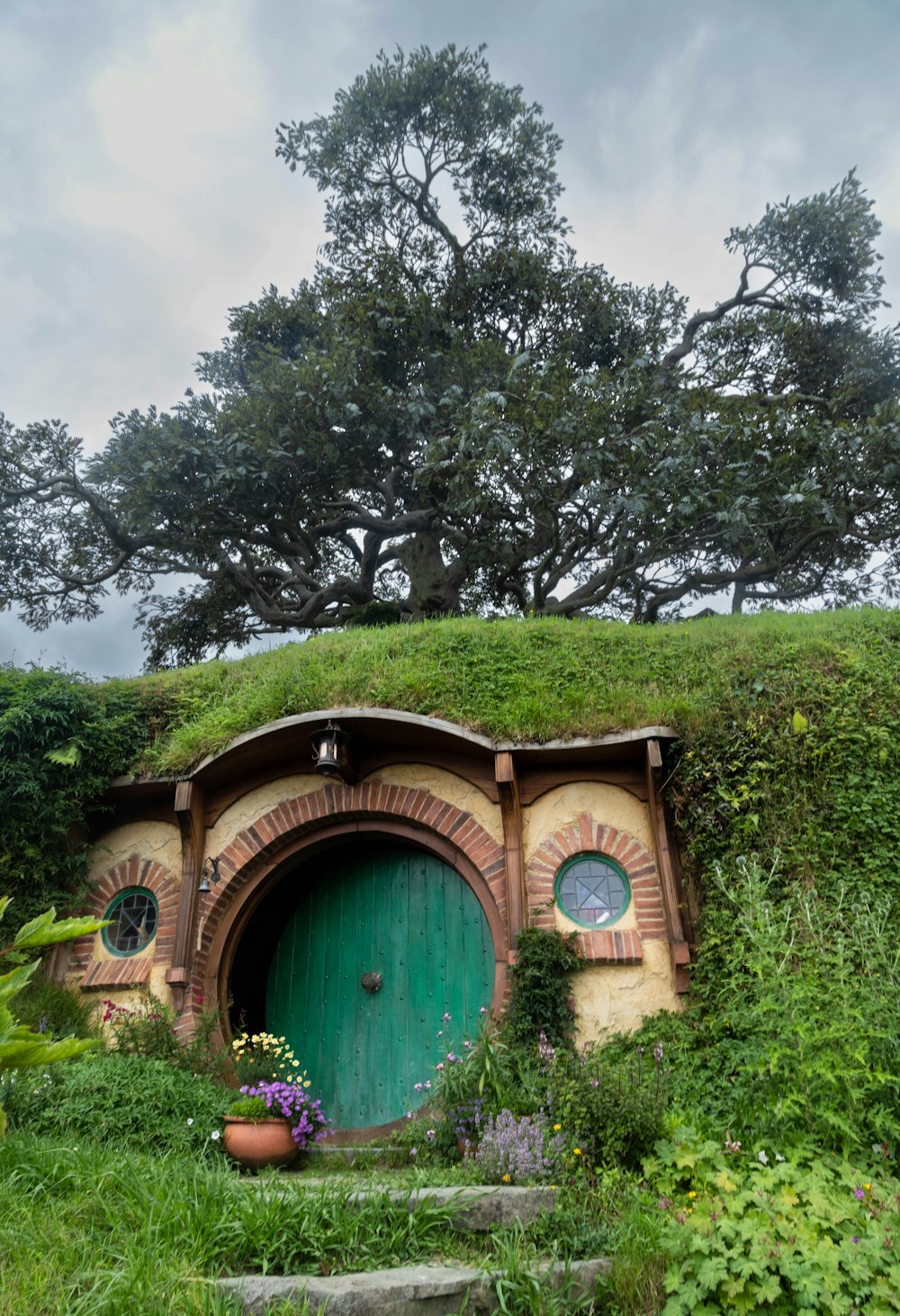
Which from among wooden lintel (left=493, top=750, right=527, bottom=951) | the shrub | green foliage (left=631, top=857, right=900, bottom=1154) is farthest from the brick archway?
the shrub

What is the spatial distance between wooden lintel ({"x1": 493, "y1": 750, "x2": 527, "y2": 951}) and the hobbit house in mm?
15

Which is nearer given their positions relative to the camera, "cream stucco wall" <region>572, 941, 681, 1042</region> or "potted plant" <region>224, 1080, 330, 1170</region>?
"potted plant" <region>224, 1080, 330, 1170</region>

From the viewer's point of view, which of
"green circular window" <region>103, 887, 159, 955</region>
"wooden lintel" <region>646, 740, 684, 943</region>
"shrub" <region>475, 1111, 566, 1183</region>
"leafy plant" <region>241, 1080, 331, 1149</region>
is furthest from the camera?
"green circular window" <region>103, 887, 159, 955</region>

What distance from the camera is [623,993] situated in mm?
6113

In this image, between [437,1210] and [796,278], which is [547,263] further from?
→ [437,1210]

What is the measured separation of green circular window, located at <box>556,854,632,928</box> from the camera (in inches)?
254

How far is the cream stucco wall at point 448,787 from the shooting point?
6.90 m

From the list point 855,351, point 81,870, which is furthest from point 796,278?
point 81,870

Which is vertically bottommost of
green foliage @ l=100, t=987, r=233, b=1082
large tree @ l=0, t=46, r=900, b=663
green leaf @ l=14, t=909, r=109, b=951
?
green foliage @ l=100, t=987, r=233, b=1082

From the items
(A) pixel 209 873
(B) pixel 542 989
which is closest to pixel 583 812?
(B) pixel 542 989

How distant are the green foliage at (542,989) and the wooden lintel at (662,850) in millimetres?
690

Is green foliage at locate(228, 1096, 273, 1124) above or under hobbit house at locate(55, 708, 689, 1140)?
under

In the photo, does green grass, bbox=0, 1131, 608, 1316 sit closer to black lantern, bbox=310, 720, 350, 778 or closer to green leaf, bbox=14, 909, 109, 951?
green leaf, bbox=14, 909, 109, 951

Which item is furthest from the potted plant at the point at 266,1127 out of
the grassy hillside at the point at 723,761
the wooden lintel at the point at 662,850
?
the wooden lintel at the point at 662,850
